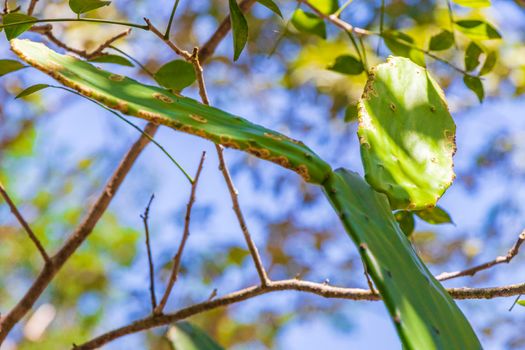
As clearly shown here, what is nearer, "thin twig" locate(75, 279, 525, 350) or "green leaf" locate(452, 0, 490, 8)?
"thin twig" locate(75, 279, 525, 350)

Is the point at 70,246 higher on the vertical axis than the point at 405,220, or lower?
higher

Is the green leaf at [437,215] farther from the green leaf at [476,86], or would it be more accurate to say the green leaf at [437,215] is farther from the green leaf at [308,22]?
the green leaf at [308,22]

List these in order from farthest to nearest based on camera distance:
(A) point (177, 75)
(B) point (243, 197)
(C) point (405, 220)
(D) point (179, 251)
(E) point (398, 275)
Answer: (B) point (243, 197)
(C) point (405, 220)
(D) point (179, 251)
(A) point (177, 75)
(E) point (398, 275)

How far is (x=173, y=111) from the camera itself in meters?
0.65

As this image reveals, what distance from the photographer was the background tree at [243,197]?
3.55 metres

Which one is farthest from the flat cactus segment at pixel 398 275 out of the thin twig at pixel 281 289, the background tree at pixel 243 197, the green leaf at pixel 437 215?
the background tree at pixel 243 197

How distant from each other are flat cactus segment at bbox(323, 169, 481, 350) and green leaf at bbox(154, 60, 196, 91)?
25cm

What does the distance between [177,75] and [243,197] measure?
389 cm

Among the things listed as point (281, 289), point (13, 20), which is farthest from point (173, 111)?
point (281, 289)

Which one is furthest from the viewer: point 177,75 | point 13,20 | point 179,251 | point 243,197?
point 243,197

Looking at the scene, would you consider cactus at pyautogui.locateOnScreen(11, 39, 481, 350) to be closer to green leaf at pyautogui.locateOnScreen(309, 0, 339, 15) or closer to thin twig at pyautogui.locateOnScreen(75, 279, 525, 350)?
thin twig at pyautogui.locateOnScreen(75, 279, 525, 350)

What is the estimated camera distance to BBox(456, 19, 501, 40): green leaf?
46.1 inches

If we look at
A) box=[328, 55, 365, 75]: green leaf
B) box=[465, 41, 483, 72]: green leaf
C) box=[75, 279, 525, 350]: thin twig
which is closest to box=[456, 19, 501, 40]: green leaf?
box=[465, 41, 483, 72]: green leaf

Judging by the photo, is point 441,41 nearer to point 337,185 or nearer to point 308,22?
point 308,22
